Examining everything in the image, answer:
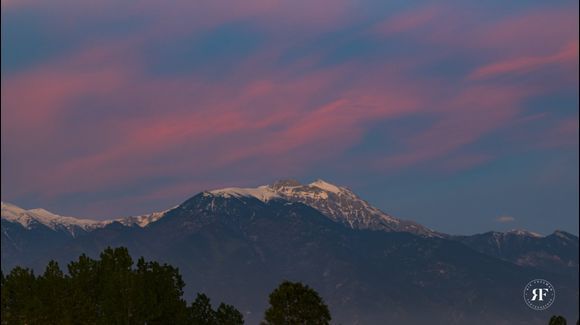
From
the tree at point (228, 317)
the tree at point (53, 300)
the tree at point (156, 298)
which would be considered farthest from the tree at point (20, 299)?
the tree at point (228, 317)

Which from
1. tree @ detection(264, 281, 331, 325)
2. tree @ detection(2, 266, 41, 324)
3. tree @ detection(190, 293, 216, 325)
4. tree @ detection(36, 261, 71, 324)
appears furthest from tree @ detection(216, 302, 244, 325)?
tree @ detection(264, 281, 331, 325)

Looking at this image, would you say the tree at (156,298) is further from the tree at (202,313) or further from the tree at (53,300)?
the tree at (53,300)

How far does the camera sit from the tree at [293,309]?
10181cm

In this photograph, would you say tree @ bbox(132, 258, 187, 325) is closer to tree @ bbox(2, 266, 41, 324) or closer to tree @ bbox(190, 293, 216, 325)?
tree @ bbox(190, 293, 216, 325)

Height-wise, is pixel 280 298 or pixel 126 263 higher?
pixel 126 263

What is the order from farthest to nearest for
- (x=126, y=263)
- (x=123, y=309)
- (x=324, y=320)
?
1. (x=126, y=263)
2. (x=123, y=309)
3. (x=324, y=320)

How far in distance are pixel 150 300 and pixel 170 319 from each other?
436 cm

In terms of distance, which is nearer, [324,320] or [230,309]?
[324,320]

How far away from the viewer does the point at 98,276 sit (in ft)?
466

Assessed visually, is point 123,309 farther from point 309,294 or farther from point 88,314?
point 309,294

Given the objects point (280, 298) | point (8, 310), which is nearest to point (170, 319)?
point (8, 310)

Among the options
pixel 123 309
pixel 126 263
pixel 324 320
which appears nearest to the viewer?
pixel 324 320

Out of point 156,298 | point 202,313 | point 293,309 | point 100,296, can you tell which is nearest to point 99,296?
point 100,296

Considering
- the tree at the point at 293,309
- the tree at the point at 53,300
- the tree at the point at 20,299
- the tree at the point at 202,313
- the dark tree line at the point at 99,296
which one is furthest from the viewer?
the tree at the point at 202,313
